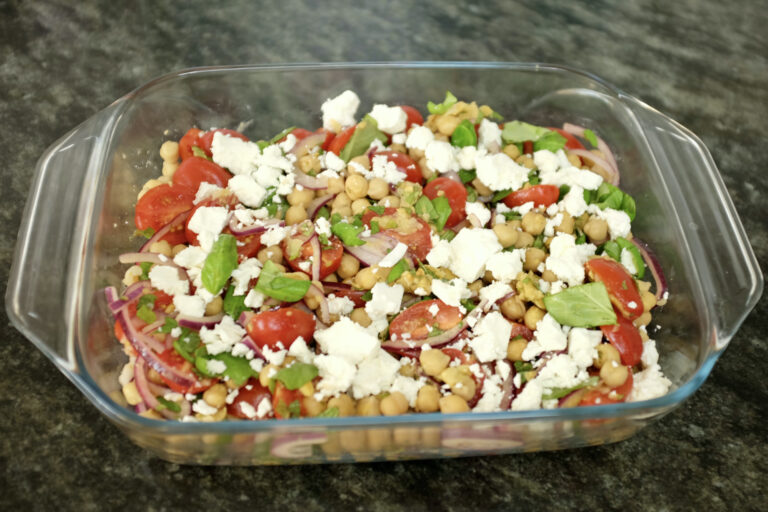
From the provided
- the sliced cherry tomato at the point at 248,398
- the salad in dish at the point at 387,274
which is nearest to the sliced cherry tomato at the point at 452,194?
the salad in dish at the point at 387,274

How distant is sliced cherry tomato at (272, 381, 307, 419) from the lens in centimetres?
143

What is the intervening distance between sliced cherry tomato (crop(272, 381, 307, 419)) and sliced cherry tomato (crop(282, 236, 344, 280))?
0.31 metres

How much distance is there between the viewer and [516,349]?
1.57 meters

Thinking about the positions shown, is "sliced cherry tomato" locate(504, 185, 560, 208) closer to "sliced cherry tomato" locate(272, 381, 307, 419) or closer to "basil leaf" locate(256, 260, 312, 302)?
"basil leaf" locate(256, 260, 312, 302)

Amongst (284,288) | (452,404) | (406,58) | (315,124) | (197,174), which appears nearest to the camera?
(452,404)

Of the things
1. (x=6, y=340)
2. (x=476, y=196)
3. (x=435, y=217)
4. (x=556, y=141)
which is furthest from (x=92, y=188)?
(x=556, y=141)

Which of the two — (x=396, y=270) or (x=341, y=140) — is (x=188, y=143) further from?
(x=396, y=270)

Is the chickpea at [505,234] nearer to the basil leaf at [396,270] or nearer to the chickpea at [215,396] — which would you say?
the basil leaf at [396,270]

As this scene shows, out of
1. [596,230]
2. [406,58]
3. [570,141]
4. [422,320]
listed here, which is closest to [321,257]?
[422,320]

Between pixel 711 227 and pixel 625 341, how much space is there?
0.37 metres

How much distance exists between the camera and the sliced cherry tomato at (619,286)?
64.1 inches

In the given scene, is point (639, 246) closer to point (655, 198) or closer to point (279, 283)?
point (655, 198)

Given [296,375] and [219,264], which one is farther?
[219,264]

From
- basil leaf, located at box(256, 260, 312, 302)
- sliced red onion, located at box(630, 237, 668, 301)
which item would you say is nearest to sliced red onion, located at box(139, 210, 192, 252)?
basil leaf, located at box(256, 260, 312, 302)
